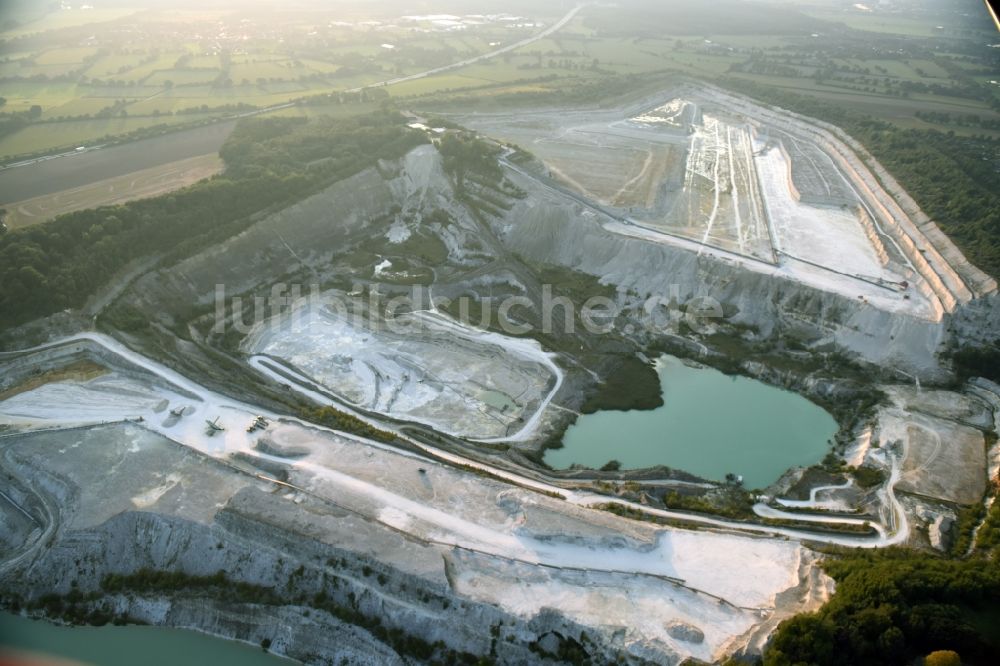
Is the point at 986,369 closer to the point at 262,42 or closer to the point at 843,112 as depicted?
the point at 843,112

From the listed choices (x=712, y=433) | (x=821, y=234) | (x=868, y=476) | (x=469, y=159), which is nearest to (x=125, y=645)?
(x=712, y=433)

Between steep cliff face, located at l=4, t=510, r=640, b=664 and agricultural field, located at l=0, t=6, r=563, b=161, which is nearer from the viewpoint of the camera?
steep cliff face, located at l=4, t=510, r=640, b=664

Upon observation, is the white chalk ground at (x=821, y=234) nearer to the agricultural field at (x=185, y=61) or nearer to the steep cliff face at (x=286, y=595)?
the steep cliff face at (x=286, y=595)

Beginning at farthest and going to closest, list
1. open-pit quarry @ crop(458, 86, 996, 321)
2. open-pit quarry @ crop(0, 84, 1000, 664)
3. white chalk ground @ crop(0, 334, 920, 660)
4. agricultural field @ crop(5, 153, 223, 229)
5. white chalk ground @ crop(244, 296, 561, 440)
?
1. agricultural field @ crop(5, 153, 223, 229)
2. open-pit quarry @ crop(458, 86, 996, 321)
3. white chalk ground @ crop(244, 296, 561, 440)
4. open-pit quarry @ crop(0, 84, 1000, 664)
5. white chalk ground @ crop(0, 334, 920, 660)

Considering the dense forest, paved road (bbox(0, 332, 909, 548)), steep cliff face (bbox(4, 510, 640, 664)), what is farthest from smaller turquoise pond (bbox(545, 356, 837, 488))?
the dense forest

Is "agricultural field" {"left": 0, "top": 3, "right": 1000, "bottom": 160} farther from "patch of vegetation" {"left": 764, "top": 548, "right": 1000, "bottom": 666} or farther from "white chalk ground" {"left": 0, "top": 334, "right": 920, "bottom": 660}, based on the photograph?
"patch of vegetation" {"left": 764, "top": 548, "right": 1000, "bottom": 666}

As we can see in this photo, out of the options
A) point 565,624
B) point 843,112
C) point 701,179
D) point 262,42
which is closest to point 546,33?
point 262,42

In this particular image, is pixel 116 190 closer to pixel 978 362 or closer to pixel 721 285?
pixel 721 285
